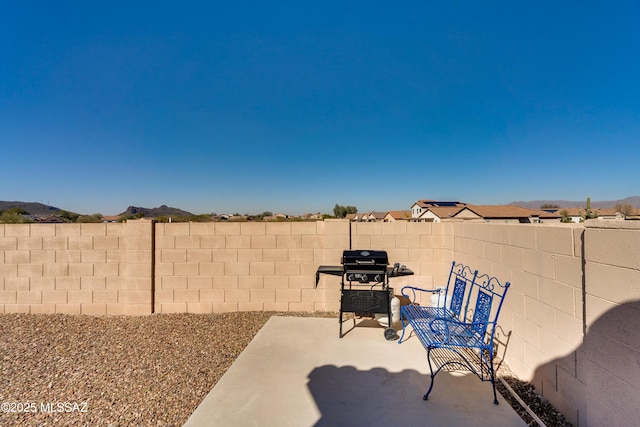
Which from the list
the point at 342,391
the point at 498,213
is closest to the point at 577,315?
the point at 342,391

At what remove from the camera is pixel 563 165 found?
50.8 ft

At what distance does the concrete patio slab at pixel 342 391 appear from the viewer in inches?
78.2

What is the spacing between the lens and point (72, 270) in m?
4.64

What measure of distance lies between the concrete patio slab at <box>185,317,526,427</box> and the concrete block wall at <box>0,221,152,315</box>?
2.98 metres

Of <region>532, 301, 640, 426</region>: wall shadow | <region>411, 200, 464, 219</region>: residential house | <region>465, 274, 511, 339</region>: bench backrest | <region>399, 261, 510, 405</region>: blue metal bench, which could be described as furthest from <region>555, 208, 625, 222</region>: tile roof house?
<region>411, 200, 464, 219</region>: residential house

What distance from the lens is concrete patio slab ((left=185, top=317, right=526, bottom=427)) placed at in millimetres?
1987

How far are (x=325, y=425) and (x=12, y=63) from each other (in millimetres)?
10696

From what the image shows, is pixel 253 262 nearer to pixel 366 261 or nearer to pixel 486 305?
pixel 366 261

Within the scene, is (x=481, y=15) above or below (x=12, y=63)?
above

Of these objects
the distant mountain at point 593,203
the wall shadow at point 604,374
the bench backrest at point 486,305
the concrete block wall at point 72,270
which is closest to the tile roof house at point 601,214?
the distant mountain at point 593,203

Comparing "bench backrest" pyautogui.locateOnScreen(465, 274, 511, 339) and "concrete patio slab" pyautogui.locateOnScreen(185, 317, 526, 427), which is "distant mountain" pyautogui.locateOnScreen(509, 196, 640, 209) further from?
"concrete patio slab" pyautogui.locateOnScreen(185, 317, 526, 427)

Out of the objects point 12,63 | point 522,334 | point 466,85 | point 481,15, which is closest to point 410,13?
point 481,15

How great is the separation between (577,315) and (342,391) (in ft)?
6.51

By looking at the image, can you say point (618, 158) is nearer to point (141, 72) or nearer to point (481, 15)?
point (481, 15)
